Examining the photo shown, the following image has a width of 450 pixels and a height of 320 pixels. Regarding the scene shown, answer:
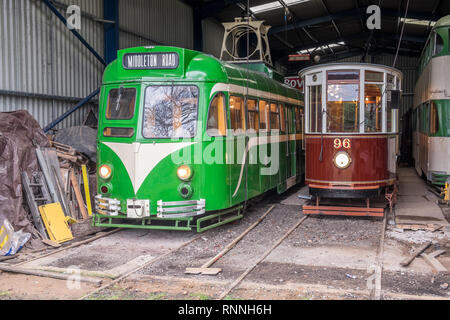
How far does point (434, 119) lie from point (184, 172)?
894cm

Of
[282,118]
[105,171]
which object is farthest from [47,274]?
[282,118]

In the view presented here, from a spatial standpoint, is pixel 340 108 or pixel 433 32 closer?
pixel 340 108

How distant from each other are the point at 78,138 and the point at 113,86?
3.69 meters

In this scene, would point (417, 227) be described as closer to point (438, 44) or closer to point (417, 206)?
point (417, 206)

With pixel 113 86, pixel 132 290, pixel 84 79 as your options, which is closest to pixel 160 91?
pixel 113 86

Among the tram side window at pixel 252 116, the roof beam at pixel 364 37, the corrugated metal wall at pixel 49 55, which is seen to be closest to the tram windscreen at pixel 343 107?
the tram side window at pixel 252 116

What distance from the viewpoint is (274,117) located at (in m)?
12.0

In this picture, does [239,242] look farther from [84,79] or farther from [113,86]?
[84,79]

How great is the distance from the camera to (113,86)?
887cm

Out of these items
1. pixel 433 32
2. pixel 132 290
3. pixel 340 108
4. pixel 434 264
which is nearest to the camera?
pixel 132 290

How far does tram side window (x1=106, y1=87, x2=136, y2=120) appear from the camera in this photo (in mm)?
8656

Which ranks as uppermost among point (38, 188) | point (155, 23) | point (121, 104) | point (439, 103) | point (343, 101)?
point (155, 23)

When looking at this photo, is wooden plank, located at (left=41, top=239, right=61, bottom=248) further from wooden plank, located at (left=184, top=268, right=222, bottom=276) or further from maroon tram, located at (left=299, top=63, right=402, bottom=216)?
maroon tram, located at (left=299, top=63, right=402, bottom=216)

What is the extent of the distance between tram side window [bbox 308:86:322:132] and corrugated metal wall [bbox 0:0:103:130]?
23.0 feet
